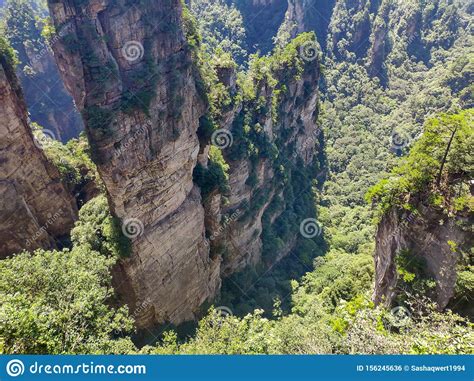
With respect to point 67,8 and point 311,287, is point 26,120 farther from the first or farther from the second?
point 311,287

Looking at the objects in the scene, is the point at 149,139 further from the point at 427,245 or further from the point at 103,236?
the point at 427,245

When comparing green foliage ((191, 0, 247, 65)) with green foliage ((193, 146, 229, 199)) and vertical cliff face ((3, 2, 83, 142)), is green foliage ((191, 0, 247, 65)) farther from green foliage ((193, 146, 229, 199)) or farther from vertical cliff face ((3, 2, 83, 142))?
green foliage ((193, 146, 229, 199))

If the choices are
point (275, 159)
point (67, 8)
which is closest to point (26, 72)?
point (275, 159)

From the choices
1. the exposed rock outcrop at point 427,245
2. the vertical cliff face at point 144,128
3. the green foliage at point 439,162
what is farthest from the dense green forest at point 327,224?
the vertical cliff face at point 144,128

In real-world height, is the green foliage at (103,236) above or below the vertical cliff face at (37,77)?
below

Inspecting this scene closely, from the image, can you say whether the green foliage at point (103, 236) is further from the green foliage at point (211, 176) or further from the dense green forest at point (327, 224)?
the green foliage at point (211, 176)

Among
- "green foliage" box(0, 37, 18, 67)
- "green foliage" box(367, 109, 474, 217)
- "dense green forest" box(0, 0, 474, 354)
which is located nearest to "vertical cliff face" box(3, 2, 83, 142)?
"dense green forest" box(0, 0, 474, 354)
